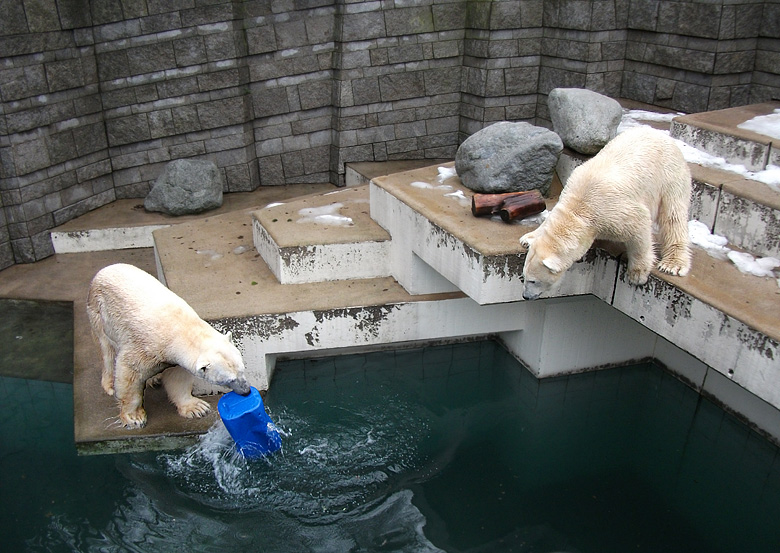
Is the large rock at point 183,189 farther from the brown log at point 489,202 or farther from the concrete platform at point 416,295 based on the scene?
the brown log at point 489,202

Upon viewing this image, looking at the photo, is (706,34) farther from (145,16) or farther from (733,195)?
(145,16)

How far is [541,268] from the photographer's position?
452cm

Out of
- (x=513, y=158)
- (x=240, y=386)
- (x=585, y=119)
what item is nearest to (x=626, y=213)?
(x=513, y=158)

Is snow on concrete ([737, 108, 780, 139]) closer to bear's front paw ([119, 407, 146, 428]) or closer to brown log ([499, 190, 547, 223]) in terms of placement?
brown log ([499, 190, 547, 223])

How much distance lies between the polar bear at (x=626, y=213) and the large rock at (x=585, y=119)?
6.47ft

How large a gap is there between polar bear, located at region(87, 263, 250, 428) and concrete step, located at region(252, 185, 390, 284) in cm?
158

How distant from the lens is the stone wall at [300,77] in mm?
7785

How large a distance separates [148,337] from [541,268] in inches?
110

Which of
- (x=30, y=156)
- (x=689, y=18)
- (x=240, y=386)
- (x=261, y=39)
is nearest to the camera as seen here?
(x=240, y=386)

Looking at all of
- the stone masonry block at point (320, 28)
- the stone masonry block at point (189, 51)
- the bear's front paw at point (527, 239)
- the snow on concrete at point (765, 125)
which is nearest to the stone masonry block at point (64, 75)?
the stone masonry block at point (189, 51)

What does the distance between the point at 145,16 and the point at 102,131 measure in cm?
152

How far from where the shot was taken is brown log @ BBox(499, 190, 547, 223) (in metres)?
5.81

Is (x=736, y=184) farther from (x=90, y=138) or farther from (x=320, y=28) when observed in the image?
(x=90, y=138)

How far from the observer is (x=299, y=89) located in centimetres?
933
